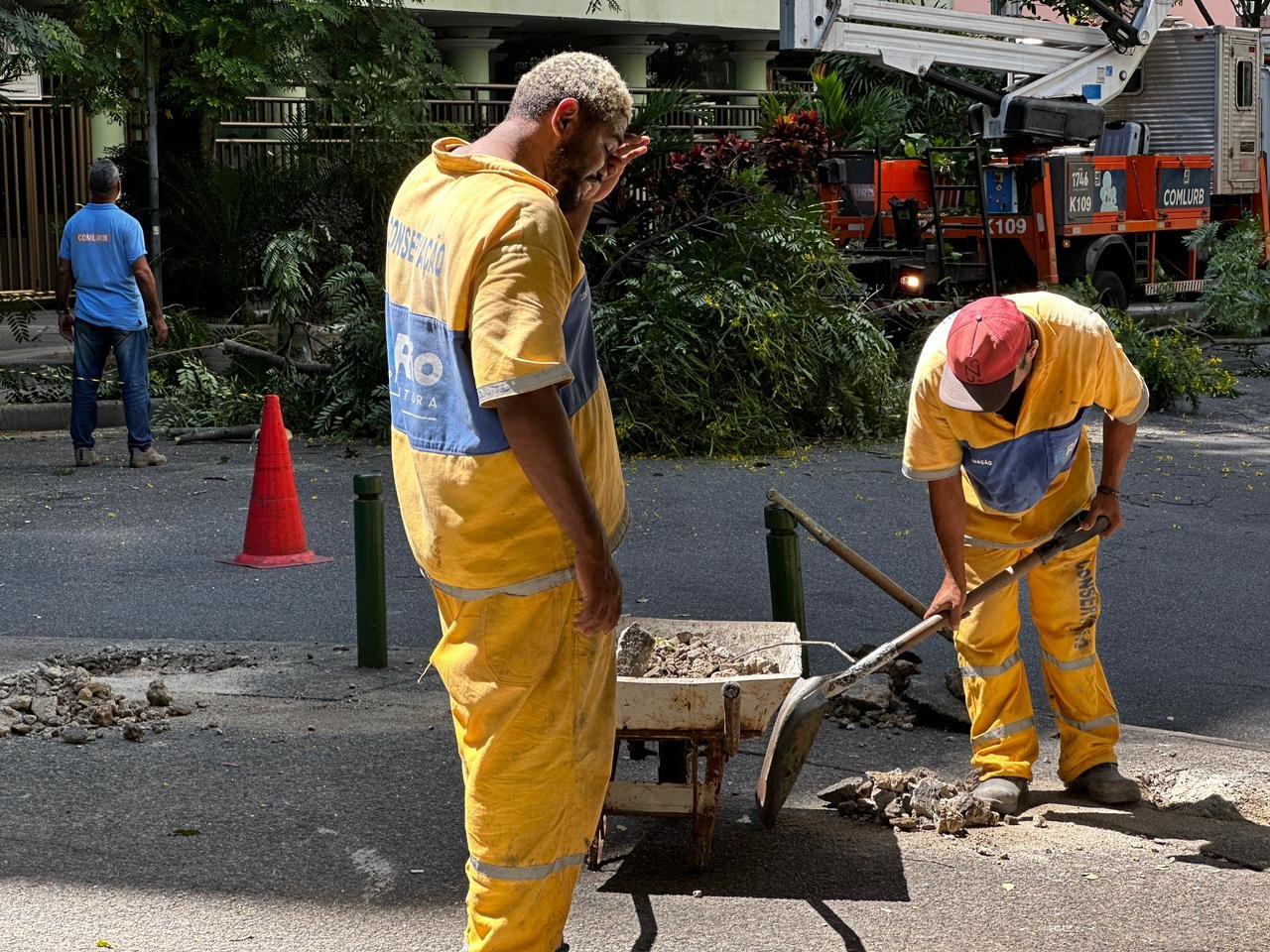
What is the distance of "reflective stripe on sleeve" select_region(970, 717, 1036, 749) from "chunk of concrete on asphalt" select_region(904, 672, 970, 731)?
71 cm

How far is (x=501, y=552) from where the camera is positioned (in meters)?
3.22

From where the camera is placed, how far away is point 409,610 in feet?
24.3

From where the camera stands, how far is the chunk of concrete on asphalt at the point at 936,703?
18.7 feet

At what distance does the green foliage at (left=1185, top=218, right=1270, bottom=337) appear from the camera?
18156 millimetres

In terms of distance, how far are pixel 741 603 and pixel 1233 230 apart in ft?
48.2

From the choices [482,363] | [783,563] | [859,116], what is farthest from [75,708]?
[859,116]

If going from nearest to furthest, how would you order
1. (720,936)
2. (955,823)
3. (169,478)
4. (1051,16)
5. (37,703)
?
(720,936), (955,823), (37,703), (169,478), (1051,16)

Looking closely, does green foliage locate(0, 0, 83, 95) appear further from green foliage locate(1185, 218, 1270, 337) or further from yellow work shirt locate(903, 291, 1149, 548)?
green foliage locate(1185, 218, 1270, 337)

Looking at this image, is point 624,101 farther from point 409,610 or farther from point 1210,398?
point 1210,398

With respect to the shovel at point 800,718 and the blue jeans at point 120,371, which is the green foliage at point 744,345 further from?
the shovel at point 800,718

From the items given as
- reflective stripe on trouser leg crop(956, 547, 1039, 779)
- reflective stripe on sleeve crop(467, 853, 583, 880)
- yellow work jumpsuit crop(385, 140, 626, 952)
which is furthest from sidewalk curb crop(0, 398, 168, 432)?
→ reflective stripe on sleeve crop(467, 853, 583, 880)

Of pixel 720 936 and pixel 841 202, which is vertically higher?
pixel 841 202

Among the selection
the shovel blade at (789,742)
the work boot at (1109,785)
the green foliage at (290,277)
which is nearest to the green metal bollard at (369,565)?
the shovel blade at (789,742)

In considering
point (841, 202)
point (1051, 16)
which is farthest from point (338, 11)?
point (1051, 16)
